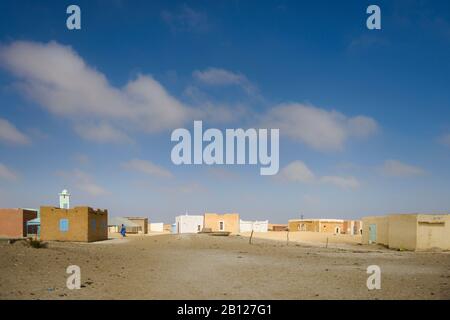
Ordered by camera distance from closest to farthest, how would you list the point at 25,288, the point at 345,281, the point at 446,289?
1. the point at 25,288
2. the point at 446,289
3. the point at 345,281

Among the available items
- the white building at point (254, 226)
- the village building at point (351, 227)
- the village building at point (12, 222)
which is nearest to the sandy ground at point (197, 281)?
the village building at point (12, 222)

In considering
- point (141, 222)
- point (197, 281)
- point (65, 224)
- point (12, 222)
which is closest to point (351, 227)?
point (141, 222)

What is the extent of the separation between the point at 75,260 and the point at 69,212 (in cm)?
1644

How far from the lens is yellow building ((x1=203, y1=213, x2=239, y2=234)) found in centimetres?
5772

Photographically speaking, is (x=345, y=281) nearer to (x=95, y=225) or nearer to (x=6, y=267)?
(x=6, y=267)

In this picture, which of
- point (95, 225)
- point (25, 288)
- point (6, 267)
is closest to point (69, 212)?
point (95, 225)

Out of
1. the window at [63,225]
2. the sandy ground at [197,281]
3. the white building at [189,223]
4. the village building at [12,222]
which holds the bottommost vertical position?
the white building at [189,223]

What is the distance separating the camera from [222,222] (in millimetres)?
58062

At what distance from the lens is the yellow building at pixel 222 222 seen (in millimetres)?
57719

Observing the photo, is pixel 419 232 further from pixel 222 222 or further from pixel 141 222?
pixel 141 222

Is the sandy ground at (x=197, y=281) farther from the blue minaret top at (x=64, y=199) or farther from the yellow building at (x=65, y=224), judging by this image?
the blue minaret top at (x=64, y=199)

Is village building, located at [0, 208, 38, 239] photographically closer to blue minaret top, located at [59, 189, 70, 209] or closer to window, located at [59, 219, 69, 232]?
blue minaret top, located at [59, 189, 70, 209]
